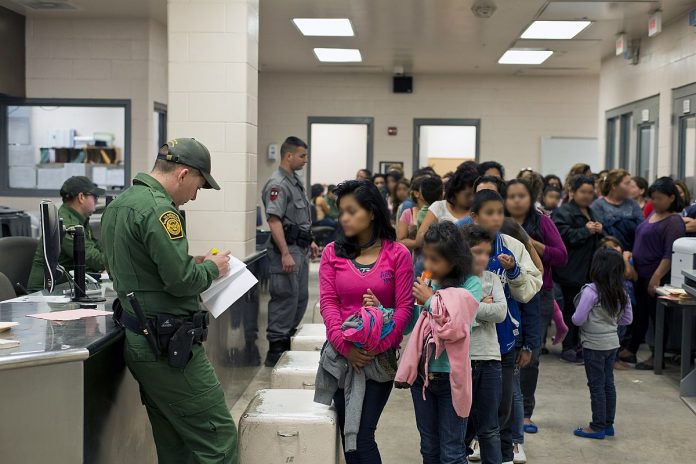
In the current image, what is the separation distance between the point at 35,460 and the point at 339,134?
15542 millimetres

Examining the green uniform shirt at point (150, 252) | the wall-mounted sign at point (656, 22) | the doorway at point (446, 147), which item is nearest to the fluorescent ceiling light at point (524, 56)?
the wall-mounted sign at point (656, 22)

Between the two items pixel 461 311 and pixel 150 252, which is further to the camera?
pixel 461 311

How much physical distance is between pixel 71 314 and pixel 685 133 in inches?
305

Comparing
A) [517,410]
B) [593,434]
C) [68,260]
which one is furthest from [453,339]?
[68,260]

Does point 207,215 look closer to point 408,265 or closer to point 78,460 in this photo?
point 408,265

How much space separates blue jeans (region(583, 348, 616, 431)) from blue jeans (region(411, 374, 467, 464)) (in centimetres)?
176

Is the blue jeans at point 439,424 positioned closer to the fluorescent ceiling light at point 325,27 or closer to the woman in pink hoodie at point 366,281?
the woman in pink hoodie at point 366,281

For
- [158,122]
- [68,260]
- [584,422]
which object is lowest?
[584,422]

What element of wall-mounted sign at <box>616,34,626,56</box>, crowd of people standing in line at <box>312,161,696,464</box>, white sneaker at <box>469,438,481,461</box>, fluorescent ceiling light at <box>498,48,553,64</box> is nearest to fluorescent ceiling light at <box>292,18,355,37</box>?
fluorescent ceiling light at <box>498,48,553,64</box>

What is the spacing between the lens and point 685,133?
30.4 ft

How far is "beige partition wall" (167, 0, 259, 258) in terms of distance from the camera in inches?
218

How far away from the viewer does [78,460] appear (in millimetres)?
2707

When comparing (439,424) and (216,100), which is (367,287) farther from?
(216,100)

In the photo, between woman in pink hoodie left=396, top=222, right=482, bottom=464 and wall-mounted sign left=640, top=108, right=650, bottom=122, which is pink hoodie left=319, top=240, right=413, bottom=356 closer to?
woman in pink hoodie left=396, top=222, right=482, bottom=464
